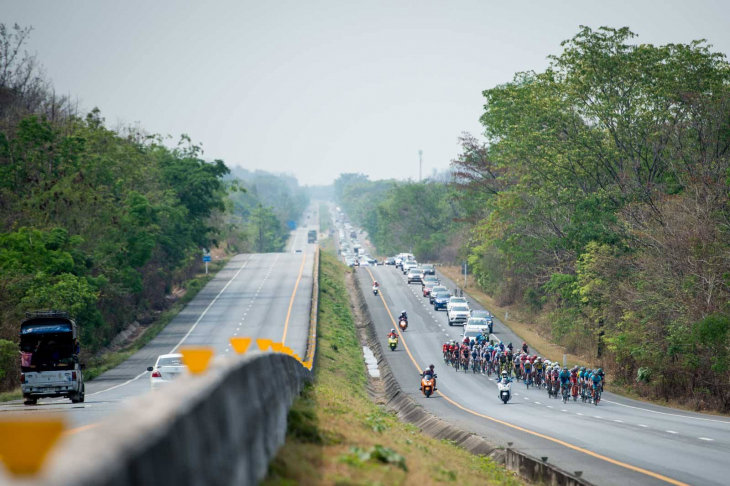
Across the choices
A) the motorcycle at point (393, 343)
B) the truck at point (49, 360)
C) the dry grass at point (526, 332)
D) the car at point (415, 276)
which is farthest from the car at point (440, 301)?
the truck at point (49, 360)

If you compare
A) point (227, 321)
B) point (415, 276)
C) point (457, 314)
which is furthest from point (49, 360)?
point (415, 276)

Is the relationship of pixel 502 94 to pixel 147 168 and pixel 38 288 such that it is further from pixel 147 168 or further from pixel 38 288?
pixel 38 288

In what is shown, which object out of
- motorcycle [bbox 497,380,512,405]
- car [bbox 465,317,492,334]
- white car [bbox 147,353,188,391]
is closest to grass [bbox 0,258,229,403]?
white car [bbox 147,353,188,391]

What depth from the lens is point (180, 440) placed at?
4.45m

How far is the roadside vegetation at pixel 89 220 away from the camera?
130 ft

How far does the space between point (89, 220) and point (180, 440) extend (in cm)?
4982

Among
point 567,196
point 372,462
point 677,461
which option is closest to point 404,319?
point 567,196

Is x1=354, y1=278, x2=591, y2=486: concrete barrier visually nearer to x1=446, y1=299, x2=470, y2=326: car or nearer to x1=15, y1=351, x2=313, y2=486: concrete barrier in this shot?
x1=15, y1=351, x2=313, y2=486: concrete barrier

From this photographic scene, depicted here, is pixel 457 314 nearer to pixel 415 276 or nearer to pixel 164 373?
pixel 415 276

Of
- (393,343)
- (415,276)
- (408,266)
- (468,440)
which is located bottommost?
(393,343)

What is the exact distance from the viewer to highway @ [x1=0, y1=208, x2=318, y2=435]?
3291cm

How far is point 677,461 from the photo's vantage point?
17.2 meters

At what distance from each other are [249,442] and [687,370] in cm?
3207

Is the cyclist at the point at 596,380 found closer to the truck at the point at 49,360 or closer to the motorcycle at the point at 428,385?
the motorcycle at the point at 428,385
